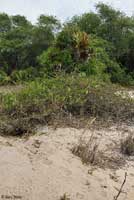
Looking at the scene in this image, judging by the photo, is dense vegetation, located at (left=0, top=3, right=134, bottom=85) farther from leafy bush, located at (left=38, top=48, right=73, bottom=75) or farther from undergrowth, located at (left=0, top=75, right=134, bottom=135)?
undergrowth, located at (left=0, top=75, right=134, bottom=135)

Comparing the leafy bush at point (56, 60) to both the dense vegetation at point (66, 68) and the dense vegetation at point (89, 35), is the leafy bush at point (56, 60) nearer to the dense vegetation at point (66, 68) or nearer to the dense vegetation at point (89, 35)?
the dense vegetation at point (66, 68)

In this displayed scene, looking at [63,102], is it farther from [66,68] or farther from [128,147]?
[66,68]

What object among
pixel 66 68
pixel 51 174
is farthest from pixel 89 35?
pixel 51 174

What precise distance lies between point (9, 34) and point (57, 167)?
16932 millimetres

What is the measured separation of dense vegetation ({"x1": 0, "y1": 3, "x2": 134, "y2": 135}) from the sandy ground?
2.92ft

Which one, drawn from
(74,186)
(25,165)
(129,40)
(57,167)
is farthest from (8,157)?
(129,40)

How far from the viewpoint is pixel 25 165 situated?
20.8ft

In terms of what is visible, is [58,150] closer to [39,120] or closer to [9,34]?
[39,120]

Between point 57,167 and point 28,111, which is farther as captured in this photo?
point 28,111

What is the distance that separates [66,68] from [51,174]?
948cm

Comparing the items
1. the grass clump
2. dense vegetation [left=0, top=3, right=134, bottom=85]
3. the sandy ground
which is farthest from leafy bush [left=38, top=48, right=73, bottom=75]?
the sandy ground

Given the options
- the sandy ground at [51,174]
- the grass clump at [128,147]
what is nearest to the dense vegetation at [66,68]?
the sandy ground at [51,174]

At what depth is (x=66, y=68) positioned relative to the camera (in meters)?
15.4

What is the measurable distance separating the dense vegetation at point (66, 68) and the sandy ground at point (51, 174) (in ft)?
2.92
